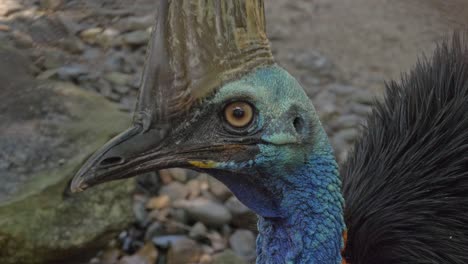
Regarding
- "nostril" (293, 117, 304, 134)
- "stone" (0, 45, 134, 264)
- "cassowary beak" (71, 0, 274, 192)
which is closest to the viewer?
"cassowary beak" (71, 0, 274, 192)

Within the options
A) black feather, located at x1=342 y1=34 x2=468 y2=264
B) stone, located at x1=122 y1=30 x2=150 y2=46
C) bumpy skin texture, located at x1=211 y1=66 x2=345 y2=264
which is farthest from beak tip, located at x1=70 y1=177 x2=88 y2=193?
stone, located at x1=122 y1=30 x2=150 y2=46

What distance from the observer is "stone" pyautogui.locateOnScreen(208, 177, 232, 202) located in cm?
298

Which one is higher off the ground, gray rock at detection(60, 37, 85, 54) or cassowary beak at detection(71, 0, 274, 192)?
gray rock at detection(60, 37, 85, 54)

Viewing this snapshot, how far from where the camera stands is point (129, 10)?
4.12 metres

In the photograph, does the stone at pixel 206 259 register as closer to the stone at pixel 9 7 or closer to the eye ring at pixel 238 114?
the eye ring at pixel 238 114

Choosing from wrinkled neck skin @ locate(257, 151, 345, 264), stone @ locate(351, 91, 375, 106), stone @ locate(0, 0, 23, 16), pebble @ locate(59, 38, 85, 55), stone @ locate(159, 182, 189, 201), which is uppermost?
→ stone @ locate(0, 0, 23, 16)

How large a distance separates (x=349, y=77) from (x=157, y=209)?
136 cm

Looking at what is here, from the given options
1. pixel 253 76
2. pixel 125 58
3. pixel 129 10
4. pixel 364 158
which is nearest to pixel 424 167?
pixel 364 158

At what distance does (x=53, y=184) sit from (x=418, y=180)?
134 cm

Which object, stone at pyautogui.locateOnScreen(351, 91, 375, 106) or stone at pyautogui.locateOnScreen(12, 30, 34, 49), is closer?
stone at pyautogui.locateOnScreen(351, 91, 375, 106)

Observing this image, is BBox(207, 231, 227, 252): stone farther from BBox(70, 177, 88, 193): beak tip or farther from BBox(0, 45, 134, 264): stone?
BBox(70, 177, 88, 193): beak tip

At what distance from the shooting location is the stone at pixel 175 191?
300 centimetres

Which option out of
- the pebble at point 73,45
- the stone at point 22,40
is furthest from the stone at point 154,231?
the stone at point 22,40

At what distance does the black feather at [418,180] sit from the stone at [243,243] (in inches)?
28.9
